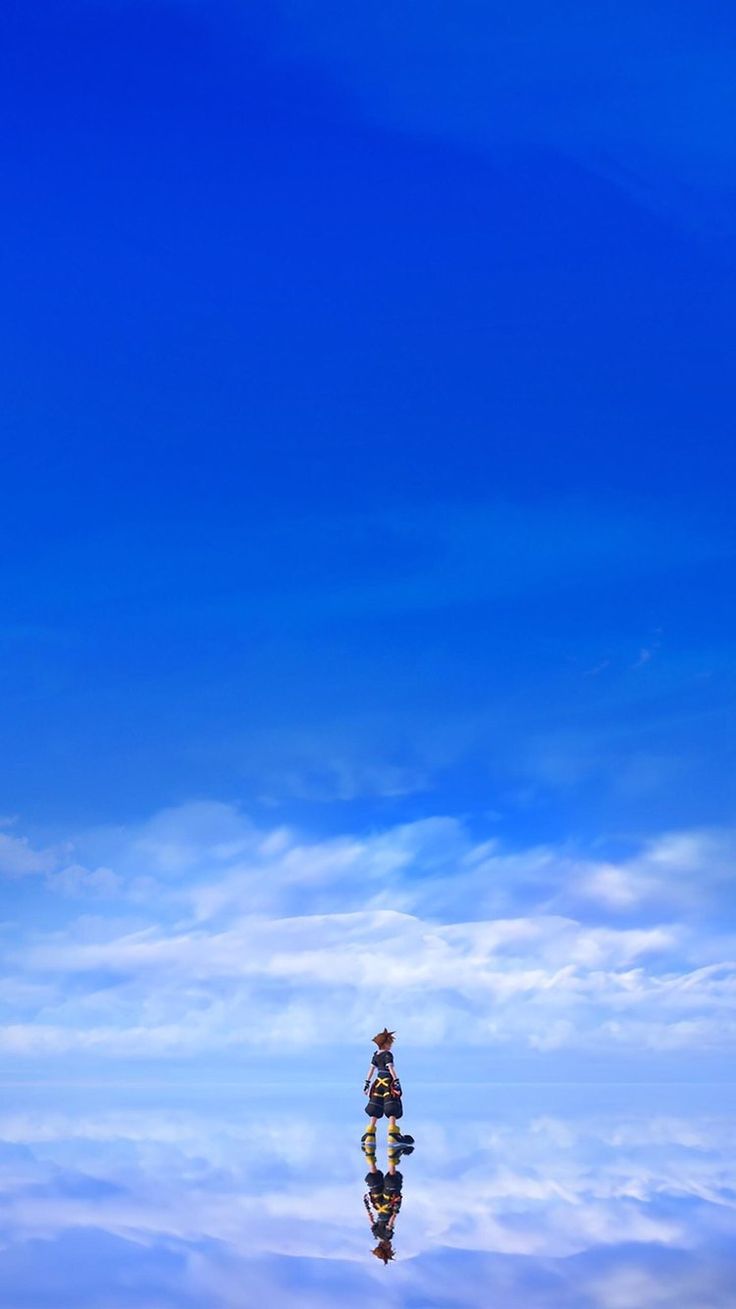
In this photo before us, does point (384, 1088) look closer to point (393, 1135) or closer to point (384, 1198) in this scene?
point (393, 1135)

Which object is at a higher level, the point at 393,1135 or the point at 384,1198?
the point at 393,1135

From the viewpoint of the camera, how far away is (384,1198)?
27.5m

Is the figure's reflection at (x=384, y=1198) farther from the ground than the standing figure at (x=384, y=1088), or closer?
closer

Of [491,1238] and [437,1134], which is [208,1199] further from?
[437,1134]

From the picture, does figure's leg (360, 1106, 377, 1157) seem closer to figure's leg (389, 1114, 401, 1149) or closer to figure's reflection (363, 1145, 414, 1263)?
figure's reflection (363, 1145, 414, 1263)

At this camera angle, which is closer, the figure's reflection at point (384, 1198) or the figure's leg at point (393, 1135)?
the figure's reflection at point (384, 1198)

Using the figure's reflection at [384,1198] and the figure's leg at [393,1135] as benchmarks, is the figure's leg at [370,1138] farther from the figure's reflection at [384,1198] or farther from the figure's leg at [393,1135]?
the figure's leg at [393,1135]

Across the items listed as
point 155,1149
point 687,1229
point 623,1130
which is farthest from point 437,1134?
point 687,1229

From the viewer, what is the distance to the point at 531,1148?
38.3m

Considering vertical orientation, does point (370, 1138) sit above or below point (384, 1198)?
above

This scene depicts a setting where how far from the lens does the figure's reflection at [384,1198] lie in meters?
22.6

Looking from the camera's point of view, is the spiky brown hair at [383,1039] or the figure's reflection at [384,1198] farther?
the spiky brown hair at [383,1039]

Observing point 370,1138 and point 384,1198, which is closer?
point 384,1198

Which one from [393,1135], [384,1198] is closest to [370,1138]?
[393,1135]
